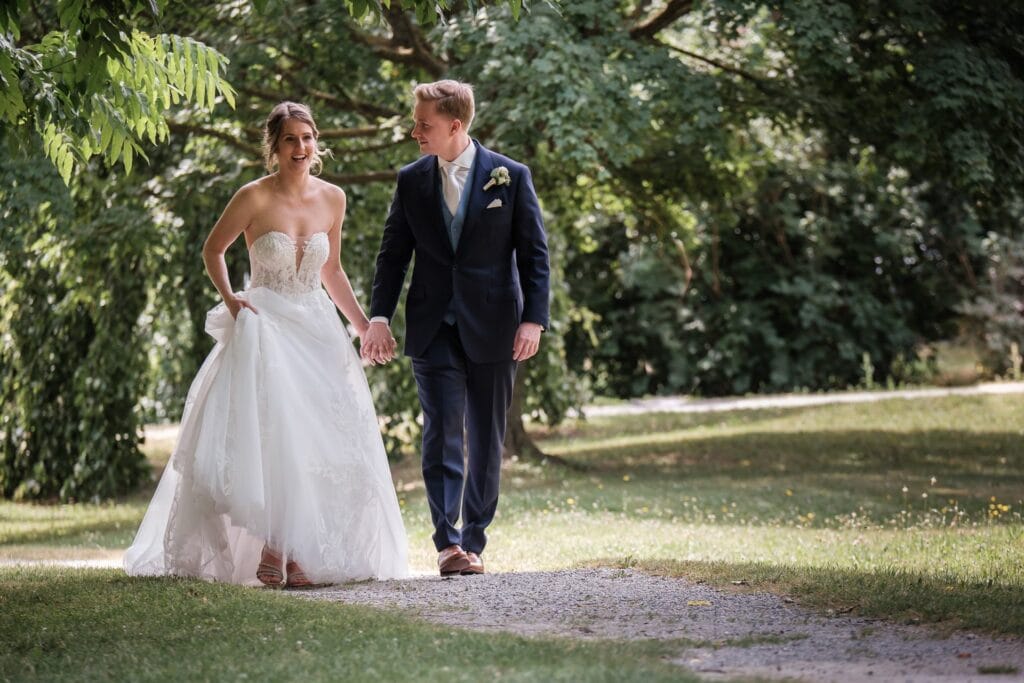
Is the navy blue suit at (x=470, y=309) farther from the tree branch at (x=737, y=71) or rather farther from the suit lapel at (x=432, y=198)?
the tree branch at (x=737, y=71)

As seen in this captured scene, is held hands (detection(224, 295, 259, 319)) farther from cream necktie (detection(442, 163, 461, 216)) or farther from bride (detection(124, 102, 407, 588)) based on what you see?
cream necktie (detection(442, 163, 461, 216))

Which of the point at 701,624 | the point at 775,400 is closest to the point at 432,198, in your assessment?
the point at 701,624

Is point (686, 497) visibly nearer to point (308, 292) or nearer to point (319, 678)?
point (308, 292)

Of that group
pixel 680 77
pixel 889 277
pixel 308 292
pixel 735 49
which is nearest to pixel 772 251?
pixel 889 277

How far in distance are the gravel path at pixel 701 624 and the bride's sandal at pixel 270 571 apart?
0.23 metres

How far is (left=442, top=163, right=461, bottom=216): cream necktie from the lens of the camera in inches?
225

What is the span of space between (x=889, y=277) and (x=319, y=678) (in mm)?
18909

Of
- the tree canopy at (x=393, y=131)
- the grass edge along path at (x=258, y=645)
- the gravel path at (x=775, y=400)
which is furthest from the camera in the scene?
the gravel path at (x=775, y=400)

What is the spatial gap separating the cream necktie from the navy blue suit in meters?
0.05

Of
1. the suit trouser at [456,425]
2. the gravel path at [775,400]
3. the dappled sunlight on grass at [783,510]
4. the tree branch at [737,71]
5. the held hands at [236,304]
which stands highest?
the tree branch at [737,71]

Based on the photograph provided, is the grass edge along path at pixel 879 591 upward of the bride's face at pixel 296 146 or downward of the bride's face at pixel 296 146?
downward

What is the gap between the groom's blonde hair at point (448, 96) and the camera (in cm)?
554

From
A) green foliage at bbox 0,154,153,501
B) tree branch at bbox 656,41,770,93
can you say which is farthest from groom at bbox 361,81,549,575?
green foliage at bbox 0,154,153,501

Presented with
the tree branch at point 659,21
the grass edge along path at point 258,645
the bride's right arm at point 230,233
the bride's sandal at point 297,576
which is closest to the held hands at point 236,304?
the bride's right arm at point 230,233
